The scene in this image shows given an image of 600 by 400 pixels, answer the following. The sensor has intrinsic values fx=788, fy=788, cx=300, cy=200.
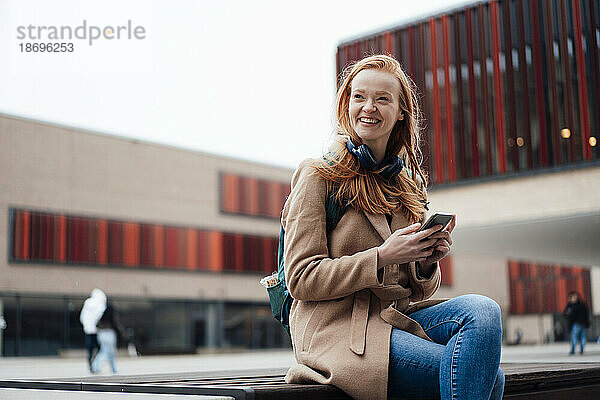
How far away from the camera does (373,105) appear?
94.9 inches

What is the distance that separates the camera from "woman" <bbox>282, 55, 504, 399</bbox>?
6.95 ft

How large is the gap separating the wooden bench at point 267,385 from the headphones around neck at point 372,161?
0.67 m

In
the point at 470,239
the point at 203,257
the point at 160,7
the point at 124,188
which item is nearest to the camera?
the point at 470,239

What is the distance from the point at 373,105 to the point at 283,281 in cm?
61

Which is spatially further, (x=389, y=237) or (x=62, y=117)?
(x=62, y=117)

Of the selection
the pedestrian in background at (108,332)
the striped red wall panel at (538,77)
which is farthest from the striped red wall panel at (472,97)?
the pedestrian in background at (108,332)

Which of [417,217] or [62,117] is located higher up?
[62,117]

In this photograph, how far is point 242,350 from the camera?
1197 inches

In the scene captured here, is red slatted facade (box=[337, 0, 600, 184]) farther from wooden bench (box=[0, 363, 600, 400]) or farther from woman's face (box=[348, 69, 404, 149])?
woman's face (box=[348, 69, 404, 149])

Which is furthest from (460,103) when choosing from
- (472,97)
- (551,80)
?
(551,80)

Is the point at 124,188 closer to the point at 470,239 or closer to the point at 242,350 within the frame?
the point at 242,350

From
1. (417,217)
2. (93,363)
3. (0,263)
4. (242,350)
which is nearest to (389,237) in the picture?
(417,217)

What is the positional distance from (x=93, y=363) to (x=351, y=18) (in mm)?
7656

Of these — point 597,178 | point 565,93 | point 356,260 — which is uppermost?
point 565,93
